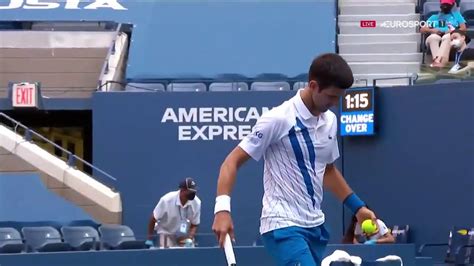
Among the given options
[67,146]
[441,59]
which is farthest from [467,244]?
[67,146]

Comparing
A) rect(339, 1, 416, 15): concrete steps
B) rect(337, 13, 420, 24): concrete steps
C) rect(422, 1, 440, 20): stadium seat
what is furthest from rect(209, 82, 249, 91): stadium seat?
rect(422, 1, 440, 20): stadium seat

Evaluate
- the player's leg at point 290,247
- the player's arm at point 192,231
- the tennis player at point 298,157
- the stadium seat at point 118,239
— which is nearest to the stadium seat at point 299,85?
the player's arm at point 192,231

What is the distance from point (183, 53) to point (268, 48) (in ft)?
4.12

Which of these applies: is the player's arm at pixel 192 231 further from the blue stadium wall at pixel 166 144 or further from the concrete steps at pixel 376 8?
the concrete steps at pixel 376 8

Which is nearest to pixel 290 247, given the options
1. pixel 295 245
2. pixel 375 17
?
pixel 295 245

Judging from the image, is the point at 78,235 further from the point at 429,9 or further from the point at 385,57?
the point at 429,9

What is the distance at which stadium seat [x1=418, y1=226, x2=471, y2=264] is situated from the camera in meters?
14.0

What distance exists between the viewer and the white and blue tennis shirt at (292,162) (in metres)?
5.77

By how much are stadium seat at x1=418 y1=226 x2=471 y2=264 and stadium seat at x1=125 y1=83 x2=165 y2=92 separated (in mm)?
4625

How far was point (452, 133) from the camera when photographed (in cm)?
1561

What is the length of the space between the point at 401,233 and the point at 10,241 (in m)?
5.42

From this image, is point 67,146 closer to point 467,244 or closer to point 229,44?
point 229,44

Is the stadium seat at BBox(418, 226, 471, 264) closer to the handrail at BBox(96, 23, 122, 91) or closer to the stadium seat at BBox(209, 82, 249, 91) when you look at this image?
the stadium seat at BBox(209, 82, 249, 91)

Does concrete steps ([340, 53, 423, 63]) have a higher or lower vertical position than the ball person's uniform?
higher
